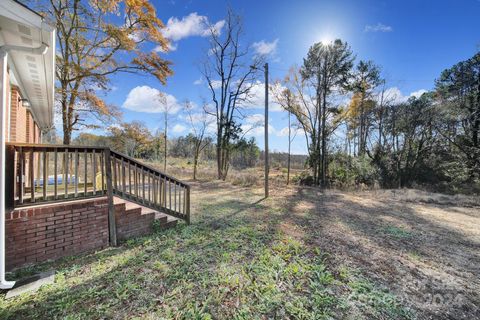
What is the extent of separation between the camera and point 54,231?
2.90 meters

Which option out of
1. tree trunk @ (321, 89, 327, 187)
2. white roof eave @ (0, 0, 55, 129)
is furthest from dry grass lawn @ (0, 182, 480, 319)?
tree trunk @ (321, 89, 327, 187)

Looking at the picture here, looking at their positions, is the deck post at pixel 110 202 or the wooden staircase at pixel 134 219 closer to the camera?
the deck post at pixel 110 202

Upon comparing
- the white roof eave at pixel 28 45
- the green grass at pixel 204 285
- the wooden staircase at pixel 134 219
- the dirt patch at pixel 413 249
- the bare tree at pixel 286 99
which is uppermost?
the bare tree at pixel 286 99

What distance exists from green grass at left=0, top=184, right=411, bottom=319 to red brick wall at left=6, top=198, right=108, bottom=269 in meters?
0.17

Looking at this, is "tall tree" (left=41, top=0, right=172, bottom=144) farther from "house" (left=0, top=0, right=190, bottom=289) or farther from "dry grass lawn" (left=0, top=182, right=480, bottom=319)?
"dry grass lawn" (left=0, top=182, right=480, bottom=319)

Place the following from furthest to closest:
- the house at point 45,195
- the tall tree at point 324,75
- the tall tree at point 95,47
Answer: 1. the tall tree at point 324,75
2. the tall tree at point 95,47
3. the house at point 45,195

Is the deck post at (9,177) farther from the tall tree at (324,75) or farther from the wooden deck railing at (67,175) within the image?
the tall tree at (324,75)

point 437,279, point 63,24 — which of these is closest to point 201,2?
point 63,24

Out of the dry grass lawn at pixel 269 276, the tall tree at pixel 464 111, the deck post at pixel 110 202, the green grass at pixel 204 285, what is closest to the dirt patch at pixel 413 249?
the dry grass lawn at pixel 269 276

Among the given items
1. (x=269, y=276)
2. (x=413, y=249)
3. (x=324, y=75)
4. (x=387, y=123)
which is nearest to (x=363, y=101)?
(x=387, y=123)

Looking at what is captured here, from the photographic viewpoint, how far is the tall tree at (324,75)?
13.4 m

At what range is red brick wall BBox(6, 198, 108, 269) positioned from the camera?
2.62 m

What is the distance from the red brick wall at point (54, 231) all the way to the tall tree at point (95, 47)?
784cm

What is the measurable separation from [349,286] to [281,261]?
93 centimetres
